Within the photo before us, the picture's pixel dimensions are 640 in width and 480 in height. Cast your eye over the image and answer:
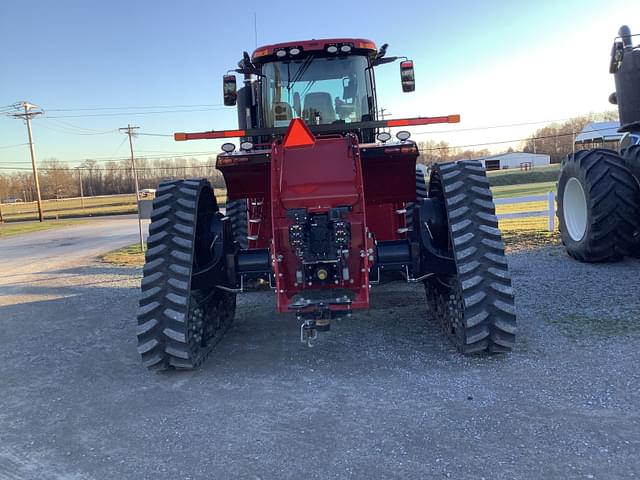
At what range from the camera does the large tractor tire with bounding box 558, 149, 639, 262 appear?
8172 millimetres

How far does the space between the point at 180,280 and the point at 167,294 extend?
0.55 ft

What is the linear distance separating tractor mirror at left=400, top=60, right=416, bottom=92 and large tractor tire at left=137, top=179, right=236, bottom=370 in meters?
2.87

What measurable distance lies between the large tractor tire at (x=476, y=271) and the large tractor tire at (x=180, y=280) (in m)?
2.30

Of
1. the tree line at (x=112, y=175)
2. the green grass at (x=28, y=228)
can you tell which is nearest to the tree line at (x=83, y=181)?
the tree line at (x=112, y=175)

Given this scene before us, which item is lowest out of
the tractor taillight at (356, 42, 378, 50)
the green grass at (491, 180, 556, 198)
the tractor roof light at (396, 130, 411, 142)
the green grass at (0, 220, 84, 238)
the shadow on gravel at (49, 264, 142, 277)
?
the shadow on gravel at (49, 264, 142, 277)

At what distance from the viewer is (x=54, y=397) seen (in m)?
4.60

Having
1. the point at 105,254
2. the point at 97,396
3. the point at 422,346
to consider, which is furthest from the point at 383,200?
the point at 105,254

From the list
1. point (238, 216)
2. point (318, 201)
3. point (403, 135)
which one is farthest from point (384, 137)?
point (238, 216)

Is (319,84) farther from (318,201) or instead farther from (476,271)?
(476,271)

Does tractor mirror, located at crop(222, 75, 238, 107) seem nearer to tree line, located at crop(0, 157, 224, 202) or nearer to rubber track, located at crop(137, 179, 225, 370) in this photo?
rubber track, located at crop(137, 179, 225, 370)

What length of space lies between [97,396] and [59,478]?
1.32 m

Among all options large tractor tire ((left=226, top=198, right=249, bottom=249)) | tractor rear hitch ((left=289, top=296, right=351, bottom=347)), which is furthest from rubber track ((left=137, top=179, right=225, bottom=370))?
large tractor tire ((left=226, top=198, right=249, bottom=249))

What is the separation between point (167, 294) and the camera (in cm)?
475

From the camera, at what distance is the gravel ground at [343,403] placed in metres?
3.24
